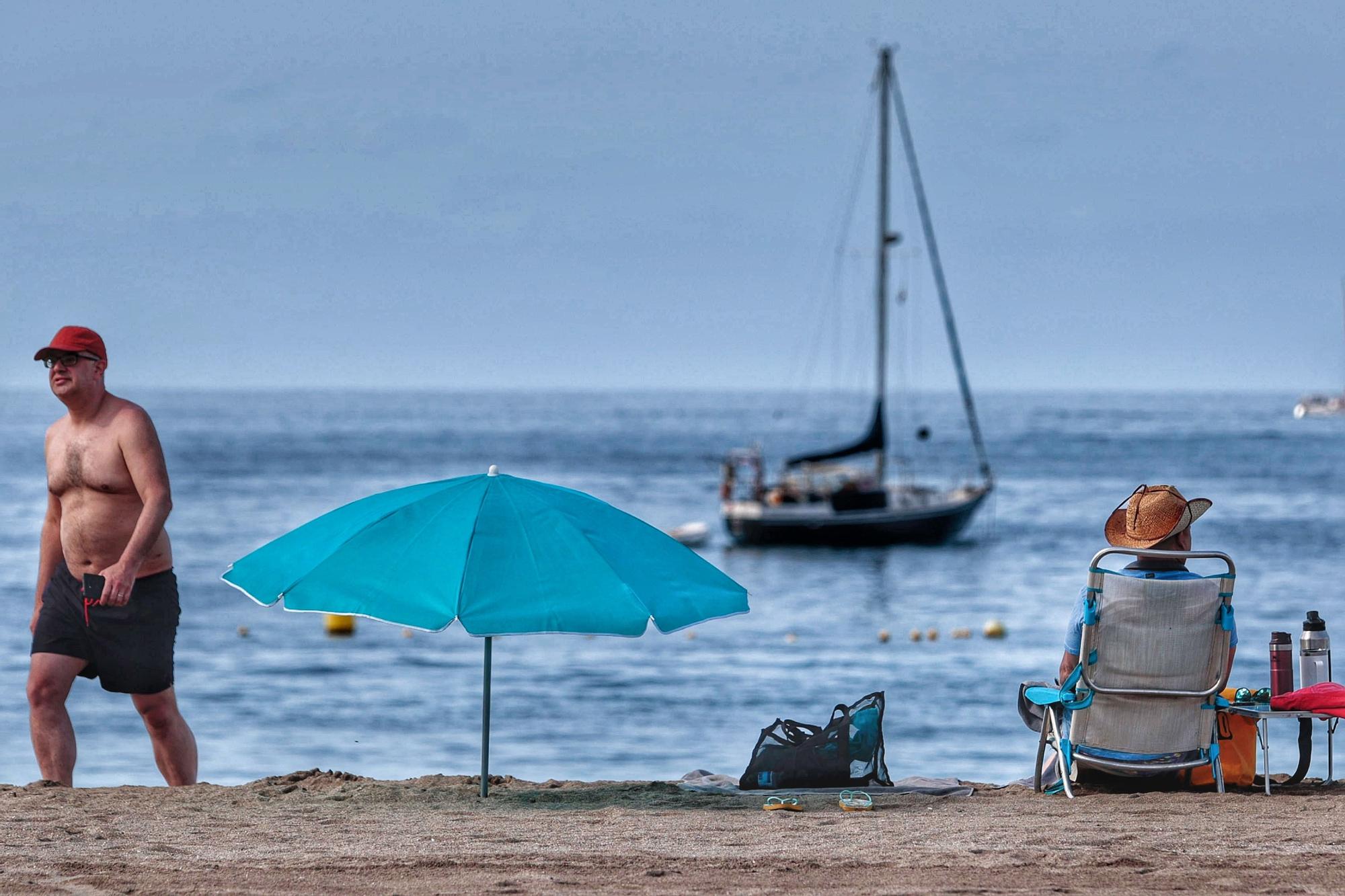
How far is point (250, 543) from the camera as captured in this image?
41.0 meters

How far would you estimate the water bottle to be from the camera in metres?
6.77

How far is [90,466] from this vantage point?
6582mm

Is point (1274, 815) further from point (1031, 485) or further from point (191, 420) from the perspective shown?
point (191, 420)

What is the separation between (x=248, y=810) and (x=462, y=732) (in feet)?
33.7

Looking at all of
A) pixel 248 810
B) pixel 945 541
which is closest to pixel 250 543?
pixel 945 541

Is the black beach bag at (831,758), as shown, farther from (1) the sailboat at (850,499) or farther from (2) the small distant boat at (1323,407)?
(2) the small distant boat at (1323,407)

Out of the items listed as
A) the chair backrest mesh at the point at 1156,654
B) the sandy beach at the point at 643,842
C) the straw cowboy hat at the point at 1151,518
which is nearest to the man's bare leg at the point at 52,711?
the sandy beach at the point at 643,842

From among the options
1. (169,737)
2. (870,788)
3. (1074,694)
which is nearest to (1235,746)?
(1074,694)

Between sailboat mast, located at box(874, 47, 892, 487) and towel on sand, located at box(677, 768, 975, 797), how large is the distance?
108 ft

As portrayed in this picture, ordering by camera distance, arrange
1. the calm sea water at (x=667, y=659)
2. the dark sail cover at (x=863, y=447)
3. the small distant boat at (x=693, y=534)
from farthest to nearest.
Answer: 1. the small distant boat at (x=693, y=534)
2. the dark sail cover at (x=863, y=447)
3. the calm sea water at (x=667, y=659)

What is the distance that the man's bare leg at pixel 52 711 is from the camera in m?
6.52

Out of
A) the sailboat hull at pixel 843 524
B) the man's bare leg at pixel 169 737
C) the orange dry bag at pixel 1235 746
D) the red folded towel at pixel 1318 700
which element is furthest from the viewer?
the sailboat hull at pixel 843 524

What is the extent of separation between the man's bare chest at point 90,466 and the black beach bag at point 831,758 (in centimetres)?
273

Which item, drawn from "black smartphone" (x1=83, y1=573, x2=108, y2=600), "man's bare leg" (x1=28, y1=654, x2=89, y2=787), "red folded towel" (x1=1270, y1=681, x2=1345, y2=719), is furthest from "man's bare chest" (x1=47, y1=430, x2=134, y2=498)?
"red folded towel" (x1=1270, y1=681, x2=1345, y2=719)
